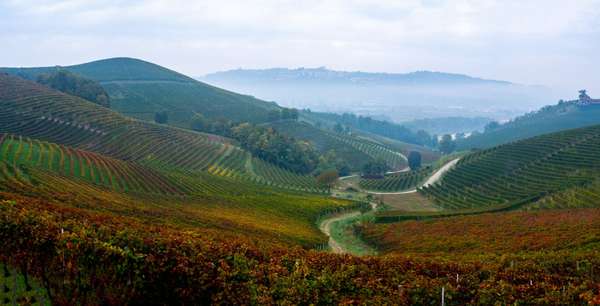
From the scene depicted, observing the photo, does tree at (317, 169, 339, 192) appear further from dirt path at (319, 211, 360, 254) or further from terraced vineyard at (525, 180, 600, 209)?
terraced vineyard at (525, 180, 600, 209)

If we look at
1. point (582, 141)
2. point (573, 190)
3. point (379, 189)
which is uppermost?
point (582, 141)

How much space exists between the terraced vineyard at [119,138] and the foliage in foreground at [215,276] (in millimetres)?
61956

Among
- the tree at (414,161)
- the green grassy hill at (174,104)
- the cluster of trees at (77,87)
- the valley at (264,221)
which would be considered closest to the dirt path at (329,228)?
the valley at (264,221)

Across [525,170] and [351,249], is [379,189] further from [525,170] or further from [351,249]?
[351,249]

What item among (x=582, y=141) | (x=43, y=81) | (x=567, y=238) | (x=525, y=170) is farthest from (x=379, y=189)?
(x=43, y=81)

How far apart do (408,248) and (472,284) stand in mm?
18611

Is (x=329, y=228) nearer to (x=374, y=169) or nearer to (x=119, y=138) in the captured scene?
(x=119, y=138)

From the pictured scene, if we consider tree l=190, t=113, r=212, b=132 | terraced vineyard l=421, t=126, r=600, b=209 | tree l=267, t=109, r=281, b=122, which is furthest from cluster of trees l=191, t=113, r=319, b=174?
tree l=267, t=109, r=281, b=122

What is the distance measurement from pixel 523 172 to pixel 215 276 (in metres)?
76.5

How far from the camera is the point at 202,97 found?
194 m

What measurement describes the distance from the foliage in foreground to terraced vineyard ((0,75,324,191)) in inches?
2439

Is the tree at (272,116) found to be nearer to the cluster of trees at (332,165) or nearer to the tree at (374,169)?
the cluster of trees at (332,165)

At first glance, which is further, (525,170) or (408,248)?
(525,170)

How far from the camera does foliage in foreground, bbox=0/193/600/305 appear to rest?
1342 centimetres
